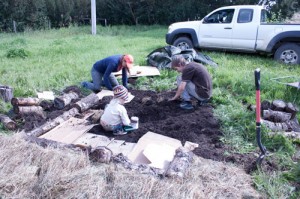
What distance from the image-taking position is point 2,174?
2.97 metres

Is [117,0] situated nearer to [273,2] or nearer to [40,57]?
[273,2]

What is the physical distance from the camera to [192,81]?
221 inches

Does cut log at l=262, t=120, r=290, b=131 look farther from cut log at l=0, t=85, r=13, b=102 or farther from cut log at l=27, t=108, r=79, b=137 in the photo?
cut log at l=0, t=85, r=13, b=102

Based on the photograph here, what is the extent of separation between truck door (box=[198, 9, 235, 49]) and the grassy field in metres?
0.41

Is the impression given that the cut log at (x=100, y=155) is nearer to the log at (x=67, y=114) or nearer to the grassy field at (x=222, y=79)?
the log at (x=67, y=114)

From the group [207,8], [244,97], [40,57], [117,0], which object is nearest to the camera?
[244,97]

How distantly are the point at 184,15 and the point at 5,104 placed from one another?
731 inches

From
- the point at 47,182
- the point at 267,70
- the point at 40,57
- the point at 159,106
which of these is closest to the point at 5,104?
the point at 159,106

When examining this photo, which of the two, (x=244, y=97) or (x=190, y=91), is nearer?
(x=190, y=91)

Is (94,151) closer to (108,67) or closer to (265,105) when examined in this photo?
(108,67)

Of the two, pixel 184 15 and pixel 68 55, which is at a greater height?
pixel 184 15

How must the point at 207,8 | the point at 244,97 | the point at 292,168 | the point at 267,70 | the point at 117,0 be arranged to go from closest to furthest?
1. the point at 292,168
2. the point at 244,97
3. the point at 267,70
4. the point at 207,8
5. the point at 117,0

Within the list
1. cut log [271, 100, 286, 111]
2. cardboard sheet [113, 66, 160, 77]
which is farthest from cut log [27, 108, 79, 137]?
cut log [271, 100, 286, 111]

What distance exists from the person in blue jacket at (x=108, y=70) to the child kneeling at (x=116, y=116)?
5.31 ft
